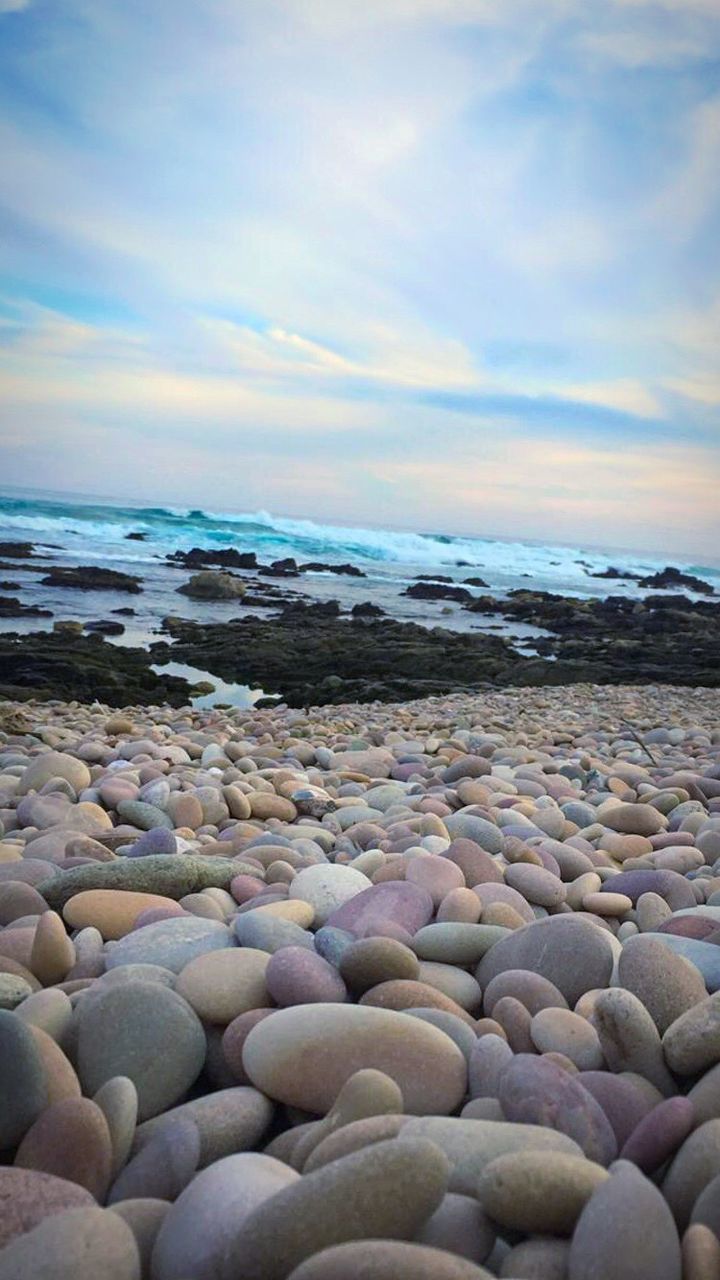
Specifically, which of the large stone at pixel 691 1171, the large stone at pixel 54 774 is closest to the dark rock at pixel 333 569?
the large stone at pixel 54 774

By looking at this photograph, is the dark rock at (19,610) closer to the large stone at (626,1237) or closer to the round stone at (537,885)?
the round stone at (537,885)

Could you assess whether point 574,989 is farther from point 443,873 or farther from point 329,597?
point 329,597

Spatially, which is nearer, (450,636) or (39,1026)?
(39,1026)

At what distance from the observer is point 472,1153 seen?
3.22 ft

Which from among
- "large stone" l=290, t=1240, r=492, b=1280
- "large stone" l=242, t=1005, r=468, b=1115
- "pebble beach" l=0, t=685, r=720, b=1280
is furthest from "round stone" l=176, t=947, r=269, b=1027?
"large stone" l=290, t=1240, r=492, b=1280

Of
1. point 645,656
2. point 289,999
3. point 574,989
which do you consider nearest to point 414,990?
point 289,999

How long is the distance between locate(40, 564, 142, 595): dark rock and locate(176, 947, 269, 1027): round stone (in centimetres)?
1723

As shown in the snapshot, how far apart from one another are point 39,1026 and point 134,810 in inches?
67.2

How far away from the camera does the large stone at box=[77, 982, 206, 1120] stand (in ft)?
3.96

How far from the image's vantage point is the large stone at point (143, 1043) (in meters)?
1.21

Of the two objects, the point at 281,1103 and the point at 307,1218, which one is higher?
the point at 307,1218

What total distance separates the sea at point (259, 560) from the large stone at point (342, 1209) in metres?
8.49

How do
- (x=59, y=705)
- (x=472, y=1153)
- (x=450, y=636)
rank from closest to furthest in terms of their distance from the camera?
1. (x=472, y=1153)
2. (x=59, y=705)
3. (x=450, y=636)

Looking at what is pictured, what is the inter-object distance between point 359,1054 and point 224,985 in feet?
0.95
